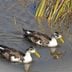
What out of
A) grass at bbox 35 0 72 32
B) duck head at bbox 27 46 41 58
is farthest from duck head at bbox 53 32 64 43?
duck head at bbox 27 46 41 58

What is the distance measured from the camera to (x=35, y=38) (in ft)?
42.8

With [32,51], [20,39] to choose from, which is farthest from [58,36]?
[32,51]

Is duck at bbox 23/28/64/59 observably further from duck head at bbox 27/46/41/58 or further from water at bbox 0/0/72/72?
duck head at bbox 27/46/41/58

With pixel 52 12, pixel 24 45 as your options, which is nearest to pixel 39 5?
pixel 52 12

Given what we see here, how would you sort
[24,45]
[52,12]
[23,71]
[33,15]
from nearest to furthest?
[23,71] → [24,45] → [52,12] → [33,15]

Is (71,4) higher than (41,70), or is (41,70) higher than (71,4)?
(71,4)

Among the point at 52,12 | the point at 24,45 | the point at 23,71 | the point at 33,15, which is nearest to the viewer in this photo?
the point at 23,71

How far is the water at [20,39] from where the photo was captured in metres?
11.1

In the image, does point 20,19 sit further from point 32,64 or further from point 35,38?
point 32,64

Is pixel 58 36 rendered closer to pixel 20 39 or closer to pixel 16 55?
pixel 20 39

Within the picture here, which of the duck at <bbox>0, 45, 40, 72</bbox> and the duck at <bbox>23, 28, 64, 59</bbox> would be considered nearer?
the duck at <bbox>0, 45, 40, 72</bbox>

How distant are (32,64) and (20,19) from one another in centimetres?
296

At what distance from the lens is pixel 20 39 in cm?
1273

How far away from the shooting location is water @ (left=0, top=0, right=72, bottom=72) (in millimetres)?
11070
